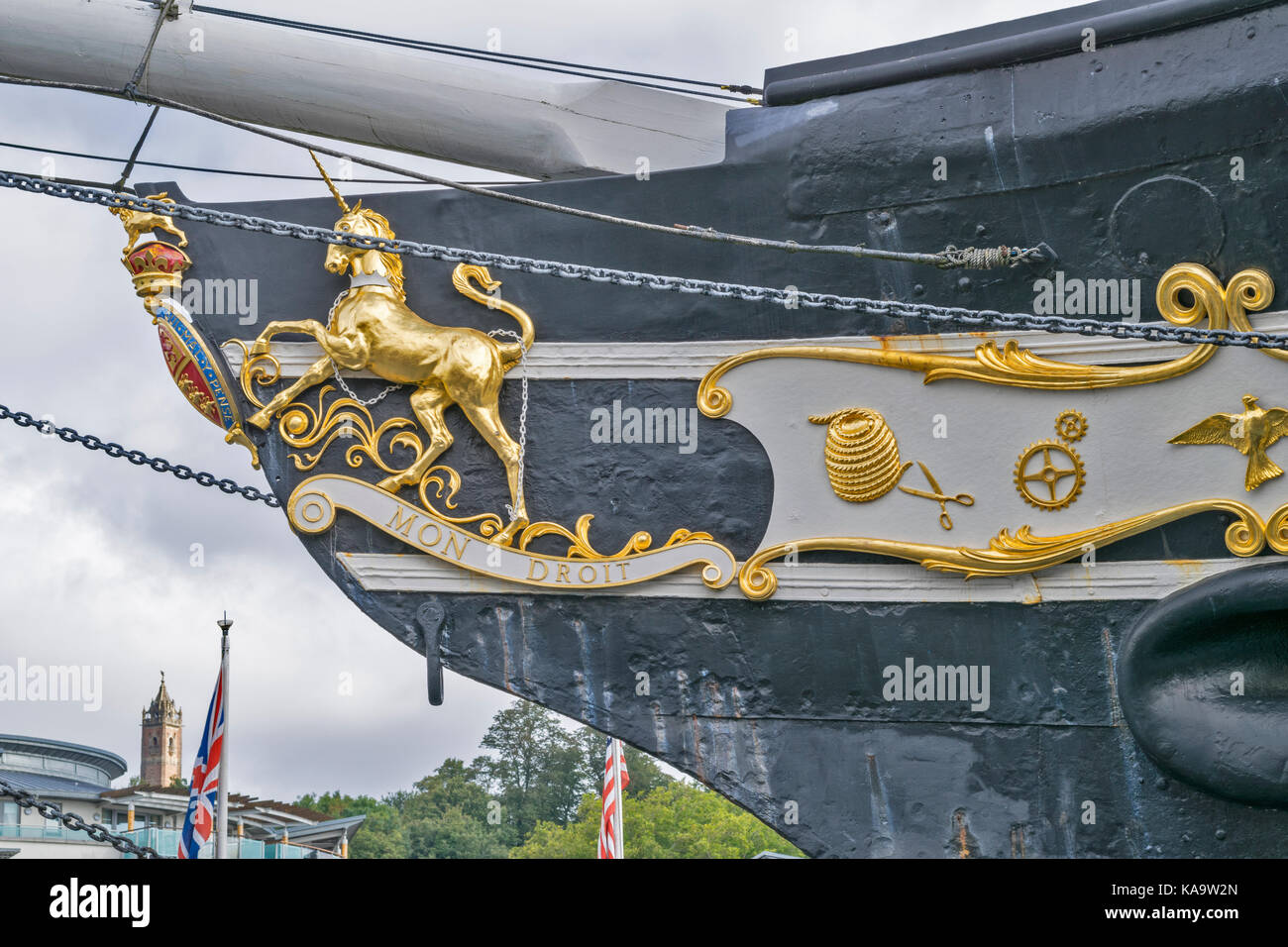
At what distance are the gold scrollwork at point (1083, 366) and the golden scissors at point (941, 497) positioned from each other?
1.23 ft

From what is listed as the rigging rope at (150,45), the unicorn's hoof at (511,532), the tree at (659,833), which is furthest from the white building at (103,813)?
the unicorn's hoof at (511,532)

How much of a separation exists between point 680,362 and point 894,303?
99 centimetres

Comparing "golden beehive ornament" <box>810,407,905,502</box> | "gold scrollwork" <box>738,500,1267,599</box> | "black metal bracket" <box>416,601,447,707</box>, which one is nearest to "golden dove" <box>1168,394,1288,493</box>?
"gold scrollwork" <box>738,500,1267,599</box>

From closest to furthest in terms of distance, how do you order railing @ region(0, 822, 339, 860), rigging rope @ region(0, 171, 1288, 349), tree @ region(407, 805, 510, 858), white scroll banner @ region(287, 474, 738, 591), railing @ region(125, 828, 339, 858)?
rigging rope @ region(0, 171, 1288, 349), white scroll banner @ region(287, 474, 738, 591), railing @ region(125, 828, 339, 858), railing @ region(0, 822, 339, 860), tree @ region(407, 805, 510, 858)

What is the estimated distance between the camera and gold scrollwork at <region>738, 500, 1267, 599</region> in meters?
5.44

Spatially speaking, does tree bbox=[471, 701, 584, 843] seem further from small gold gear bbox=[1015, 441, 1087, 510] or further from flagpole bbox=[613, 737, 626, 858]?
small gold gear bbox=[1015, 441, 1087, 510]

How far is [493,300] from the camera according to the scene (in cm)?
628

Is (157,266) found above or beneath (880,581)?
above

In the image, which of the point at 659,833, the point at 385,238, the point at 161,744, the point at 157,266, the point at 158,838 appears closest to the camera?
the point at 385,238

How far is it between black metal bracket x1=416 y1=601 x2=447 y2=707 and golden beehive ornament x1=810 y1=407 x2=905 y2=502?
170 centimetres

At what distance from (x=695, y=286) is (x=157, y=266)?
8.10 feet

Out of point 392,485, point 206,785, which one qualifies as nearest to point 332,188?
point 392,485

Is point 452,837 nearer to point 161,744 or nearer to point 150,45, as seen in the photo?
point 161,744

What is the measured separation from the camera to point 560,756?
4050 cm
